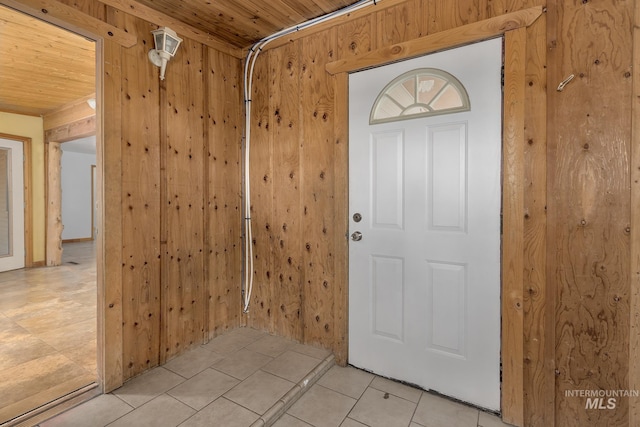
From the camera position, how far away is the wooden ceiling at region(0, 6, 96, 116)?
8.48 ft

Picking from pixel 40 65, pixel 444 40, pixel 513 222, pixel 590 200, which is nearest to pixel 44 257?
pixel 40 65

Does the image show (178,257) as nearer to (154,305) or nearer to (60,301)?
(154,305)

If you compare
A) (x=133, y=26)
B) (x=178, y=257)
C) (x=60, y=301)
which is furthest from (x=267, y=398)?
(x=60, y=301)

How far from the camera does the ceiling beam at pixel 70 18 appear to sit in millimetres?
1573

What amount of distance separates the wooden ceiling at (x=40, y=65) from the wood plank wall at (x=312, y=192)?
124 cm

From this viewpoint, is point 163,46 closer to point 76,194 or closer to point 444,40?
point 444,40

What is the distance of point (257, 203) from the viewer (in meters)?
2.71

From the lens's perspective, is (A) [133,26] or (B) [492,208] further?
(A) [133,26]

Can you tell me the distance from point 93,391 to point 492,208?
103 inches

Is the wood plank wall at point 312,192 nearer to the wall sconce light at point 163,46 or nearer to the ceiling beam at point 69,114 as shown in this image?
the wall sconce light at point 163,46

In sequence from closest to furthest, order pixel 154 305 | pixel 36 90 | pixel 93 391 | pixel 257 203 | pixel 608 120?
pixel 608 120 < pixel 93 391 < pixel 154 305 < pixel 257 203 < pixel 36 90

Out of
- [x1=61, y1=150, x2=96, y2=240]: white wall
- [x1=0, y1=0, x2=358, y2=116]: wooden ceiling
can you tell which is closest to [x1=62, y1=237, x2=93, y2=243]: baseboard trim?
[x1=61, y1=150, x2=96, y2=240]: white wall

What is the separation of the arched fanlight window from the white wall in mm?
8614

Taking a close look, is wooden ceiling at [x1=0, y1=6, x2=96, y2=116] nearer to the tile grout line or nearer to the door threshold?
the door threshold
